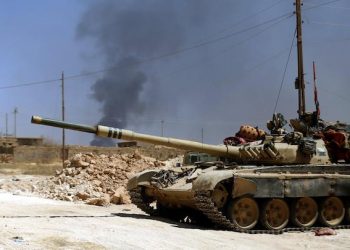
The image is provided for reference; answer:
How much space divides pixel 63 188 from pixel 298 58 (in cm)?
1168

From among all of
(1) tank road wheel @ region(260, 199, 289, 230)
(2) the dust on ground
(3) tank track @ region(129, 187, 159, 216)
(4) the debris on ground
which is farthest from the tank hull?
(4) the debris on ground

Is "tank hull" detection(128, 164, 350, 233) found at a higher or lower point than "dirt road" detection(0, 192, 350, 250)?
higher

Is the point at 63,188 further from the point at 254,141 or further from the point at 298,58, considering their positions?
the point at 298,58

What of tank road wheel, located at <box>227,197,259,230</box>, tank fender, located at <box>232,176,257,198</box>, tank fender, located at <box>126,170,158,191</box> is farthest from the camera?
tank fender, located at <box>126,170,158,191</box>

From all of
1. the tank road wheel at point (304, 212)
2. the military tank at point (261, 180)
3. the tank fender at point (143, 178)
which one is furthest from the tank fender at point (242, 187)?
the tank fender at point (143, 178)

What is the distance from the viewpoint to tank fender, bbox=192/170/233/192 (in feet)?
40.4

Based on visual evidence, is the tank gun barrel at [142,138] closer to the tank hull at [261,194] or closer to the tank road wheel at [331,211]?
the tank hull at [261,194]

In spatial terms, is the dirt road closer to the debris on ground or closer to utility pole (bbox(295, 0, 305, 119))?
the debris on ground

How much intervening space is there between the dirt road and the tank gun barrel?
1895 millimetres

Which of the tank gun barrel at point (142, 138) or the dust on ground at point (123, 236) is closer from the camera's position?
the dust on ground at point (123, 236)

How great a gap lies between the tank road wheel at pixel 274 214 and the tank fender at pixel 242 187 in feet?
2.29

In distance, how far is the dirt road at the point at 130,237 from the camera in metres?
9.48

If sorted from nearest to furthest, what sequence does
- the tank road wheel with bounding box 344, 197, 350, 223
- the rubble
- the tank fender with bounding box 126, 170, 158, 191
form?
the tank road wheel with bounding box 344, 197, 350, 223 → the tank fender with bounding box 126, 170, 158, 191 → the rubble

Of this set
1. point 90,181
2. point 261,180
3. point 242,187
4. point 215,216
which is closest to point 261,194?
point 261,180
